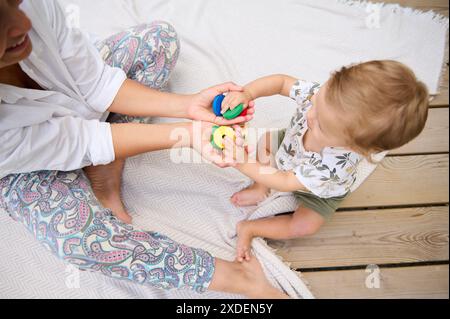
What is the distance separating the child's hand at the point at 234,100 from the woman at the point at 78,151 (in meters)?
0.02

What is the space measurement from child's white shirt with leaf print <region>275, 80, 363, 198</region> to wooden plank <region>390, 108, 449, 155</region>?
0.35 m

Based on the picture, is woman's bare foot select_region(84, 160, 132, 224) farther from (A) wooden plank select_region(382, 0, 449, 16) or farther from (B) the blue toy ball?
(A) wooden plank select_region(382, 0, 449, 16)

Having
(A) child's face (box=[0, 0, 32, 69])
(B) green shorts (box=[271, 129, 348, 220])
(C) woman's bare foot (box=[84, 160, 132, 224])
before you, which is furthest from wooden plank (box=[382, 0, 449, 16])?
(A) child's face (box=[0, 0, 32, 69])

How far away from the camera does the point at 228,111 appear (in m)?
0.80

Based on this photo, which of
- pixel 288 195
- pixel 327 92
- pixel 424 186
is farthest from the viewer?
pixel 424 186

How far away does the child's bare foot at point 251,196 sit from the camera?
95 cm

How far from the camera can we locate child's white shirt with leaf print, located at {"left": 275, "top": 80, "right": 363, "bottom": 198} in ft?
2.50

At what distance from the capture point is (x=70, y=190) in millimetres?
788

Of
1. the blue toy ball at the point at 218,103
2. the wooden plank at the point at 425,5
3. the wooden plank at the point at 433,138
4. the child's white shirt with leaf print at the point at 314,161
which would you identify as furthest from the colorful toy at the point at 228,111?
the wooden plank at the point at 425,5

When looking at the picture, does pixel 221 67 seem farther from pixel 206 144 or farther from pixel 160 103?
pixel 206 144

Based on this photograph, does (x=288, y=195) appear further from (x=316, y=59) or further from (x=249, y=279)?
(x=316, y=59)

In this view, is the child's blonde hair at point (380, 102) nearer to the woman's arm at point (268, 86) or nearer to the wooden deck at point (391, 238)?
the woman's arm at point (268, 86)
